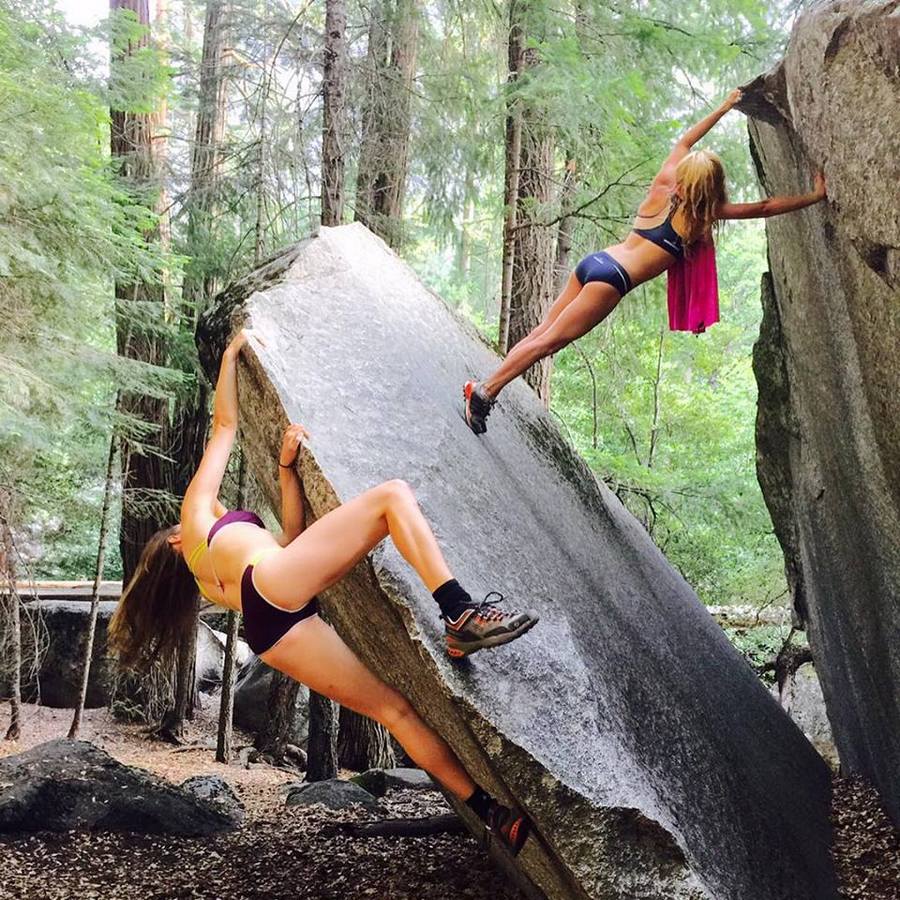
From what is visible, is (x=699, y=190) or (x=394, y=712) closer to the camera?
(x=394, y=712)

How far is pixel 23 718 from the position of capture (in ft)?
36.5

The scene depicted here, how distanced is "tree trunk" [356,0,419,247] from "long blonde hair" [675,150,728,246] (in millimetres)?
5207

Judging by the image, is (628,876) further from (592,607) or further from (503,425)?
(503,425)

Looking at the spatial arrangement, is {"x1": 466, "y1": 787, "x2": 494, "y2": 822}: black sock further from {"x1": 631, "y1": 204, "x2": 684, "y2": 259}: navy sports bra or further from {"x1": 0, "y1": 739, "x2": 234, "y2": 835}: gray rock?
{"x1": 0, "y1": 739, "x2": 234, "y2": 835}: gray rock

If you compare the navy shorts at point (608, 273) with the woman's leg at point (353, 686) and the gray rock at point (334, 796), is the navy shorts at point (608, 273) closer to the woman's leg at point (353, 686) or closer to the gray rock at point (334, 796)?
the woman's leg at point (353, 686)

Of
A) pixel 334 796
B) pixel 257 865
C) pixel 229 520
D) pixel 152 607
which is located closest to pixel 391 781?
pixel 334 796

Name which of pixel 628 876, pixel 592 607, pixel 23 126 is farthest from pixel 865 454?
pixel 23 126

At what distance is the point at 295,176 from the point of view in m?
9.17

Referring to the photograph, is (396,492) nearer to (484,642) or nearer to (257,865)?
(484,642)

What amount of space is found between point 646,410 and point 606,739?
1149 centimetres

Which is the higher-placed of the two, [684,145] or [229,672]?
[684,145]

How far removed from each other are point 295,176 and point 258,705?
246 inches

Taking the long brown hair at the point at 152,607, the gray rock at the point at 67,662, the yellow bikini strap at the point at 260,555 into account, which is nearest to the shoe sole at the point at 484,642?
the yellow bikini strap at the point at 260,555

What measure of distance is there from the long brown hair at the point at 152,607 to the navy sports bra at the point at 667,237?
9.16 feet
